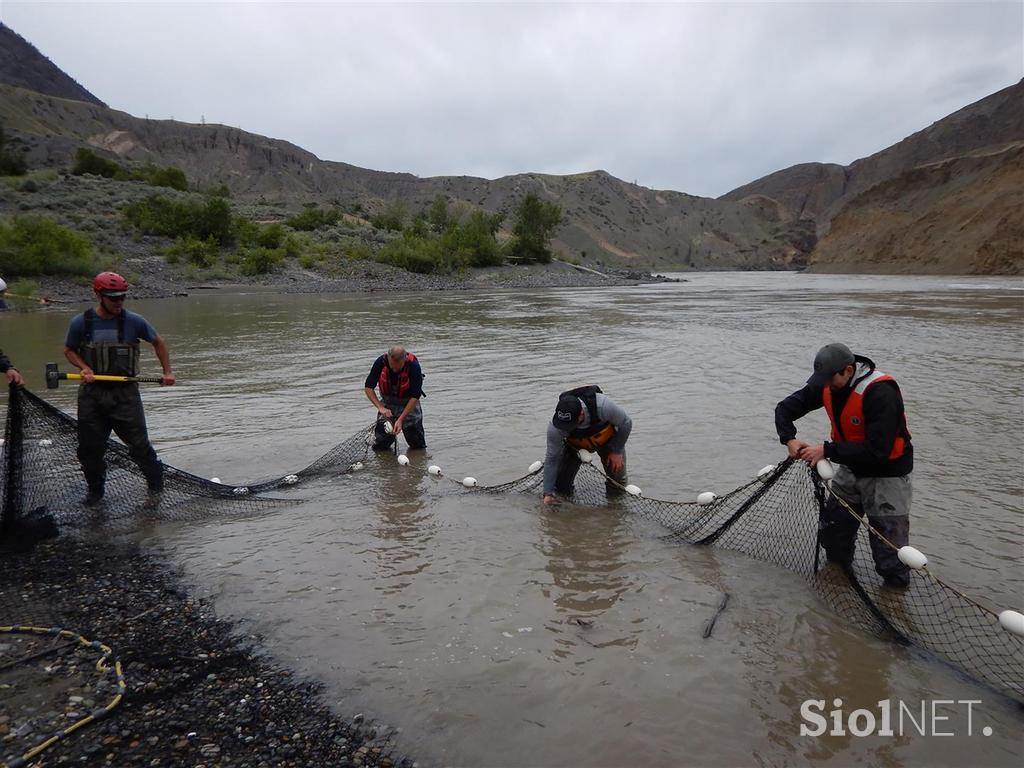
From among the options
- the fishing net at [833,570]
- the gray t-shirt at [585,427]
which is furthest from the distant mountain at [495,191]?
the fishing net at [833,570]

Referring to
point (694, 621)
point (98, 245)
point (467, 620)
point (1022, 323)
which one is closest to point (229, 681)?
point (467, 620)

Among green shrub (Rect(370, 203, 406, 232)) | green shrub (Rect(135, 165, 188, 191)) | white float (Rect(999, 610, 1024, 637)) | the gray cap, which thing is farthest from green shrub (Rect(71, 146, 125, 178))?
white float (Rect(999, 610, 1024, 637))

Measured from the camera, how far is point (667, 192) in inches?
7623

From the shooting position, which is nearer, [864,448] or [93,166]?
[864,448]

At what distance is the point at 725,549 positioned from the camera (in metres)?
5.57

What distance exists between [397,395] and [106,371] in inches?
133

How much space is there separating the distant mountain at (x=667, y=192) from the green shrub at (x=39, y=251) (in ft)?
155

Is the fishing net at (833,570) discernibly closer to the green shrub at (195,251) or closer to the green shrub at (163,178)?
the green shrub at (195,251)

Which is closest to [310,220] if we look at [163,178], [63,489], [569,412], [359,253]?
[359,253]

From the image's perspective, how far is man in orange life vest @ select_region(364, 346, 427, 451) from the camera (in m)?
8.07

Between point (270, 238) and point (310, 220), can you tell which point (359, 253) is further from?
point (310, 220)

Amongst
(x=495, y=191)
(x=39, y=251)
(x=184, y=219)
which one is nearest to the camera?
(x=39, y=251)

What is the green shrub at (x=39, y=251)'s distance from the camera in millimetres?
31250

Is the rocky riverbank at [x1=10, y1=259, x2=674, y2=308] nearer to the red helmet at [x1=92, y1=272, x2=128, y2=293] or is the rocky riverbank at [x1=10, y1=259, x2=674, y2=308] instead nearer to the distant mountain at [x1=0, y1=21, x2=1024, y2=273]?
the red helmet at [x1=92, y1=272, x2=128, y2=293]
